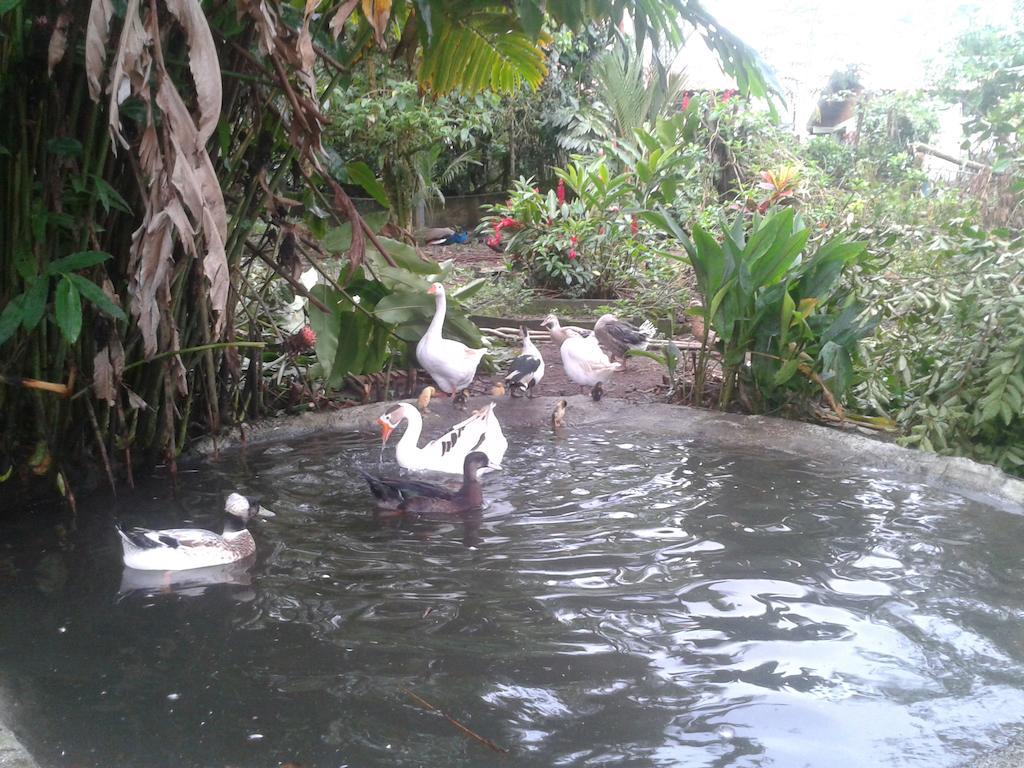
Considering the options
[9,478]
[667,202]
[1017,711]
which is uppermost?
[667,202]

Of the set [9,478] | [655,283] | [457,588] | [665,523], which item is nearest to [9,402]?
[9,478]

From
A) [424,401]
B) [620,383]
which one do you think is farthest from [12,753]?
[620,383]

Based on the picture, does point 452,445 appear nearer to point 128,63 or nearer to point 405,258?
point 405,258

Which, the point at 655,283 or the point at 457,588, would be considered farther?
the point at 655,283

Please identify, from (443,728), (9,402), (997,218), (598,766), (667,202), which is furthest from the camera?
(667,202)

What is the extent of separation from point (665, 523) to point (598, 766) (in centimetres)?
208

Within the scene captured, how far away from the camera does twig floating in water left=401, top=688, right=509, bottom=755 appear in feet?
8.73

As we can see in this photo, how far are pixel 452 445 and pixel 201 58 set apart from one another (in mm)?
3134

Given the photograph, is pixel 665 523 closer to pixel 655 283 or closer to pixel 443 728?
pixel 443 728

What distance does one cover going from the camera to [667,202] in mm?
10094

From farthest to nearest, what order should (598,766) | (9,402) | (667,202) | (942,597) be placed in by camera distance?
1. (667,202)
2. (9,402)
3. (942,597)
4. (598,766)

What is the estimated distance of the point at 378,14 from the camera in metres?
3.98

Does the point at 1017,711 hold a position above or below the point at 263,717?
above

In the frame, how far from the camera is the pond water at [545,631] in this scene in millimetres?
2725
